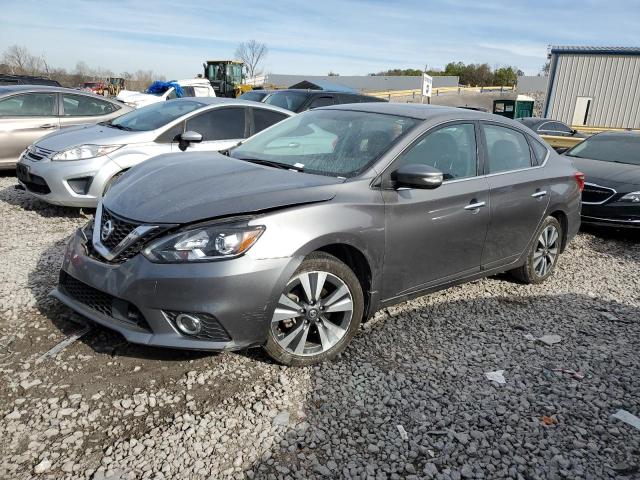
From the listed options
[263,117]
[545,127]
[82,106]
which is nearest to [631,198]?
[263,117]

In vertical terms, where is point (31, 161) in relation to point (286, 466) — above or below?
above

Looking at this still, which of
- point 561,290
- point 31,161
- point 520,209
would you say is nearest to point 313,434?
point 520,209

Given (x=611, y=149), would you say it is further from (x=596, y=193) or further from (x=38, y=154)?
(x=38, y=154)

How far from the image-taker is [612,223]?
690 cm

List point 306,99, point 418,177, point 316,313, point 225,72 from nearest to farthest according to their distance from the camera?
point 316,313, point 418,177, point 306,99, point 225,72

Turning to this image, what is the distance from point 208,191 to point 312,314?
Answer: 0.99m

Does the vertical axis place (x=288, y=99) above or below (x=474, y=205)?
above

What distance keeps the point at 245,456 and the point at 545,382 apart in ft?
6.70

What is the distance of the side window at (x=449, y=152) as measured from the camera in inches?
148

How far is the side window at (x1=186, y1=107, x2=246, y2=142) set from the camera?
6.66 m

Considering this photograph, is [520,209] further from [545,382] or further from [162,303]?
[162,303]

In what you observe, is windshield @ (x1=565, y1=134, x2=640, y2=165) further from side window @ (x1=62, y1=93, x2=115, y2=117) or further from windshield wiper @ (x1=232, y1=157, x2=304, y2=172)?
side window @ (x1=62, y1=93, x2=115, y2=117)

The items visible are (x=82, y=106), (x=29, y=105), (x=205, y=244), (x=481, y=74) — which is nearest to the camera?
(x=205, y=244)

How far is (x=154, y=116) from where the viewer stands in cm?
680
